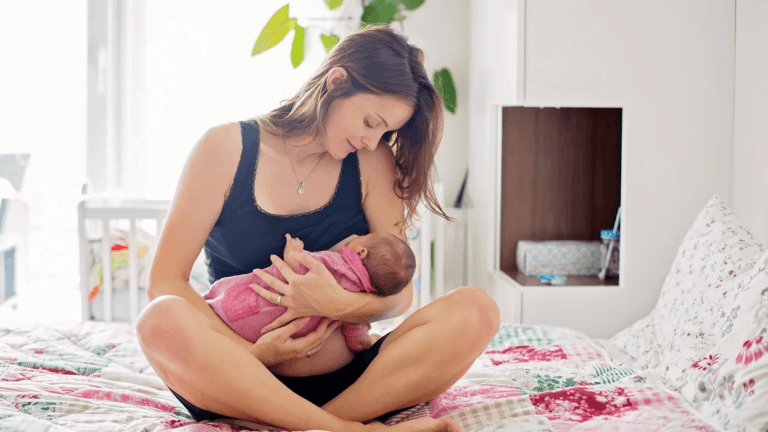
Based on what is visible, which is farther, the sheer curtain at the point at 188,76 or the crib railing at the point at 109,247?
the sheer curtain at the point at 188,76

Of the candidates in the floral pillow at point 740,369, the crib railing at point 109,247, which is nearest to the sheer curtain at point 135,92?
the crib railing at point 109,247

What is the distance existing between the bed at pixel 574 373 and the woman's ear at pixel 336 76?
66cm

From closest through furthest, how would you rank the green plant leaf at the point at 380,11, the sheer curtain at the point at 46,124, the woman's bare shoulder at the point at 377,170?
1. the woman's bare shoulder at the point at 377,170
2. the green plant leaf at the point at 380,11
3. the sheer curtain at the point at 46,124

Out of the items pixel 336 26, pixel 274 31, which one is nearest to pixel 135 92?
pixel 274 31

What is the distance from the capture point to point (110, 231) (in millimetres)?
2479

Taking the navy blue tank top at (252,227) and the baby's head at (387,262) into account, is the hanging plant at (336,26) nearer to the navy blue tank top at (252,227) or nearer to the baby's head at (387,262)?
the navy blue tank top at (252,227)

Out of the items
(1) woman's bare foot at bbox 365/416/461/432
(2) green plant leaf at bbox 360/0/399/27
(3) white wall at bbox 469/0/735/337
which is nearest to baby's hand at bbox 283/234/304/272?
(1) woman's bare foot at bbox 365/416/461/432

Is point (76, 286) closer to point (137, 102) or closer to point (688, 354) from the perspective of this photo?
point (137, 102)

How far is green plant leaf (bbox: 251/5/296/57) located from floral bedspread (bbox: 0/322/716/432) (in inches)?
62.5

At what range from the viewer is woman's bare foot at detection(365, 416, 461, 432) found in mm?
1104

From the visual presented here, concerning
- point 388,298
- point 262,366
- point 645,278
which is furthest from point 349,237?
point 645,278

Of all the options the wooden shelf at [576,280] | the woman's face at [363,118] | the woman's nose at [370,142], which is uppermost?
the woman's face at [363,118]

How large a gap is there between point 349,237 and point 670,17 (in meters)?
1.44

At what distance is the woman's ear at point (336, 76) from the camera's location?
4.21 ft
